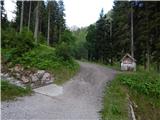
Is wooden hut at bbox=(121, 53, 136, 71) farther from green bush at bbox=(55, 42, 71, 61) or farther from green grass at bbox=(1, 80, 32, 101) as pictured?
green grass at bbox=(1, 80, 32, 101)

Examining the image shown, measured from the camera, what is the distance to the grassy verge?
17.1 m

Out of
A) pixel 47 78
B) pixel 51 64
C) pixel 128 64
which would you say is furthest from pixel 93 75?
pixel 128 64

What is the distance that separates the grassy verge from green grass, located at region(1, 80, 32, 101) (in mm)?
4742

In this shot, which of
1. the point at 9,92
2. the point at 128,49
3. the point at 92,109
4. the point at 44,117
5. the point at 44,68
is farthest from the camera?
the point at 128,49

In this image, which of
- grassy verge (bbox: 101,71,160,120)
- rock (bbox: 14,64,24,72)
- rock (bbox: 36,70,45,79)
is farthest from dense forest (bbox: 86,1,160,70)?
rock (bbox: 14,64,24,72)

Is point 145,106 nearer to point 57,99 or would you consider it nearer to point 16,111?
point 57,99

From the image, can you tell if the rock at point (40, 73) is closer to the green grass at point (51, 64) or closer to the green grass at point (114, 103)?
the green grass at point (51, 64)

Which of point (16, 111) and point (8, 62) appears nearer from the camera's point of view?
point (16, 111)

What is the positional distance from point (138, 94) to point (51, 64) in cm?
759

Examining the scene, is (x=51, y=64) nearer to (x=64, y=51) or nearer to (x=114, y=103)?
(x=64, y=51)

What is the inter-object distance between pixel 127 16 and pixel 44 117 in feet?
82.1

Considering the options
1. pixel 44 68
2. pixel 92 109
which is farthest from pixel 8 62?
pixel 92 109

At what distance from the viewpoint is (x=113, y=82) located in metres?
22.0

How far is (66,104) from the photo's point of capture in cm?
1620
